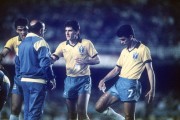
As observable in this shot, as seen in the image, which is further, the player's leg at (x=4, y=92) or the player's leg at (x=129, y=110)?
the player's leg at (x=4, y=92)

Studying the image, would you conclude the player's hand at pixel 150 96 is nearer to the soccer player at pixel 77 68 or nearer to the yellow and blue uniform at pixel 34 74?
the soccer player at pixel 77 68

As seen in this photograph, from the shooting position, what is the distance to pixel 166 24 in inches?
184

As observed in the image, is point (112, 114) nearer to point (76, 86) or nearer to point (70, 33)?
point (76, 86)

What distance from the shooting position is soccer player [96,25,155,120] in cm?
412

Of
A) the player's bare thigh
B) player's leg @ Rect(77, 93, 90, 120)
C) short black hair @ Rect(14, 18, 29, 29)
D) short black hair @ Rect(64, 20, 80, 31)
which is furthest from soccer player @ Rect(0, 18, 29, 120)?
the player's bare thigh

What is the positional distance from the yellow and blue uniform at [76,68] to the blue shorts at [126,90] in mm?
278

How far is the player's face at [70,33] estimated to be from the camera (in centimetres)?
435

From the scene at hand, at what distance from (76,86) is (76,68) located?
0.19 m

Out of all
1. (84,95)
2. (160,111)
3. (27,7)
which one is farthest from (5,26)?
(160,111)

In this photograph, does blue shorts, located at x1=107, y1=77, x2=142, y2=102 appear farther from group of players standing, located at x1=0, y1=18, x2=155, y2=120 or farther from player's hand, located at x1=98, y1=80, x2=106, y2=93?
player's hand, located at x1=98, y1=80, x2=106, y2=93

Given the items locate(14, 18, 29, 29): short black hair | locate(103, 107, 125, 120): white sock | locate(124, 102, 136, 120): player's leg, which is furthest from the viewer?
locate(14, 18, 29, 29): short black hair

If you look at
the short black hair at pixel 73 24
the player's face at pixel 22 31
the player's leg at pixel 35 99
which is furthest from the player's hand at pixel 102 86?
the player's face at pixel 22 31

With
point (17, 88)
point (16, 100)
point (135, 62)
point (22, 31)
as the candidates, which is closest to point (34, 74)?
point (17, 88)

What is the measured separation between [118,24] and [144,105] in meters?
0.91
